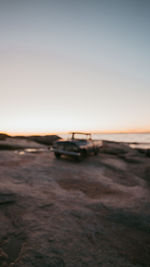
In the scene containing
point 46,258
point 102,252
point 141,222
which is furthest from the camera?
point 141,222

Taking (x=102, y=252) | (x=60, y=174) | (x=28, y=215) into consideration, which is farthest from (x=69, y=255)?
(x=60, y=174)

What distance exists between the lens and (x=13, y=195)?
4.05 metres

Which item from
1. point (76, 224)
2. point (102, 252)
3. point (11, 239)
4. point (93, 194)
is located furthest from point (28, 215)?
point (93, 194)

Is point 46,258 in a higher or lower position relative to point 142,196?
higher

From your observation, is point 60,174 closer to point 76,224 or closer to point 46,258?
point 76,224

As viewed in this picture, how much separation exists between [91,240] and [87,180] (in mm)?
3664

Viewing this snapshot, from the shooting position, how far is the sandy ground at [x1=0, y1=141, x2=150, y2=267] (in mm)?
2123

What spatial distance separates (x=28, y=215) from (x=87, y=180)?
11.3 feet

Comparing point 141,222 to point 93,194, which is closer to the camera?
point 141,222

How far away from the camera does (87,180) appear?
20.3ft

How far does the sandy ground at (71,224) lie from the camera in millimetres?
2123

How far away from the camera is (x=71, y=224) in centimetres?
295

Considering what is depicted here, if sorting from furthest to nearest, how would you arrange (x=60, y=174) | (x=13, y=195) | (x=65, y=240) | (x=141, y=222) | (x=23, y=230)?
(x=60, y=174), (x=13, y=195), (x=141, y=222), (x=23, y=230), (x=65, y=240)

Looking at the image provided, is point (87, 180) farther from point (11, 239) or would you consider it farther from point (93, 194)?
point (11, 239)
